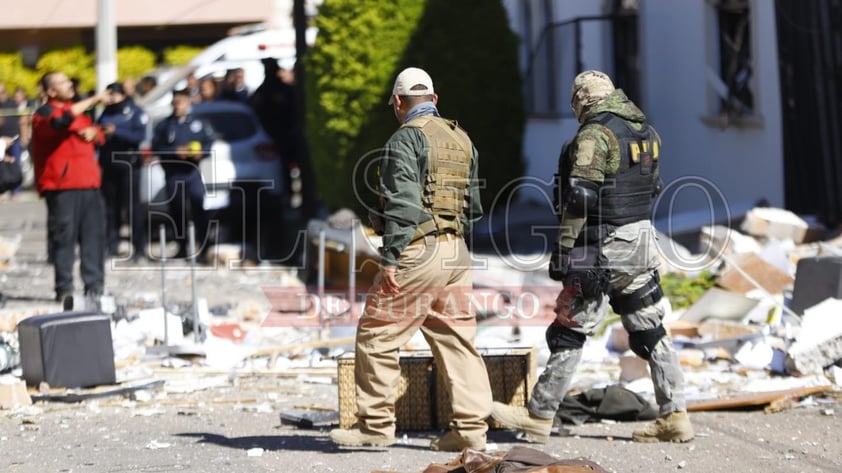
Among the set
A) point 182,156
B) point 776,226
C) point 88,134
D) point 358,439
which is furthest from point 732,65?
point 358,439

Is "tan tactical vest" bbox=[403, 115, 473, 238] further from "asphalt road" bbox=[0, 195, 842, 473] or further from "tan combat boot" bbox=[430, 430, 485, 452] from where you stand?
"asphalt road" bbox=[0, 195, 842, 473]

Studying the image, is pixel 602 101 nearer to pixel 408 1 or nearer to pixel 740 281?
pixel 740 281

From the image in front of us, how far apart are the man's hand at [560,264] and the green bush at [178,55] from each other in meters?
27.1

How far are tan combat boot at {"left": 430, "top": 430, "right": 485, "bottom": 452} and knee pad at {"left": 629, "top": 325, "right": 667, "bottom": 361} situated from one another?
91 cm

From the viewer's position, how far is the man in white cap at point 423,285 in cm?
651

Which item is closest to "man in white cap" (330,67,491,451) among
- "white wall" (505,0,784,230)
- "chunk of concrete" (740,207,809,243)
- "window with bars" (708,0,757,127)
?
"chunk of concrete" (740,207,809,243)

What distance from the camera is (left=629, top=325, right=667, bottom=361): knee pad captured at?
6828 millimetres

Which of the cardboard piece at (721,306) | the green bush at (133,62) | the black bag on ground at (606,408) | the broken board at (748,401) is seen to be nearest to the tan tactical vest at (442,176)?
the black bag on ground at (606,408)

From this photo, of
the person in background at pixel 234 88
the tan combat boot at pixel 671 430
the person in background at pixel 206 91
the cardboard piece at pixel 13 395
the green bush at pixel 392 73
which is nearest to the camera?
the tan combat boot at pixel 671 430

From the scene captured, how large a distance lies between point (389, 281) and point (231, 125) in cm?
1031

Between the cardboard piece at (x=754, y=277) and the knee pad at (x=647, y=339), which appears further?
the cardboard piece at (x=754, y=277)

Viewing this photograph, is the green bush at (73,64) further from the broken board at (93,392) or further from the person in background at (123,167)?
the broken board at (93,392)

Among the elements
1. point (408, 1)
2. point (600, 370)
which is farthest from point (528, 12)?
point (600, 370)

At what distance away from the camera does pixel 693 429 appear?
722 centimetres
